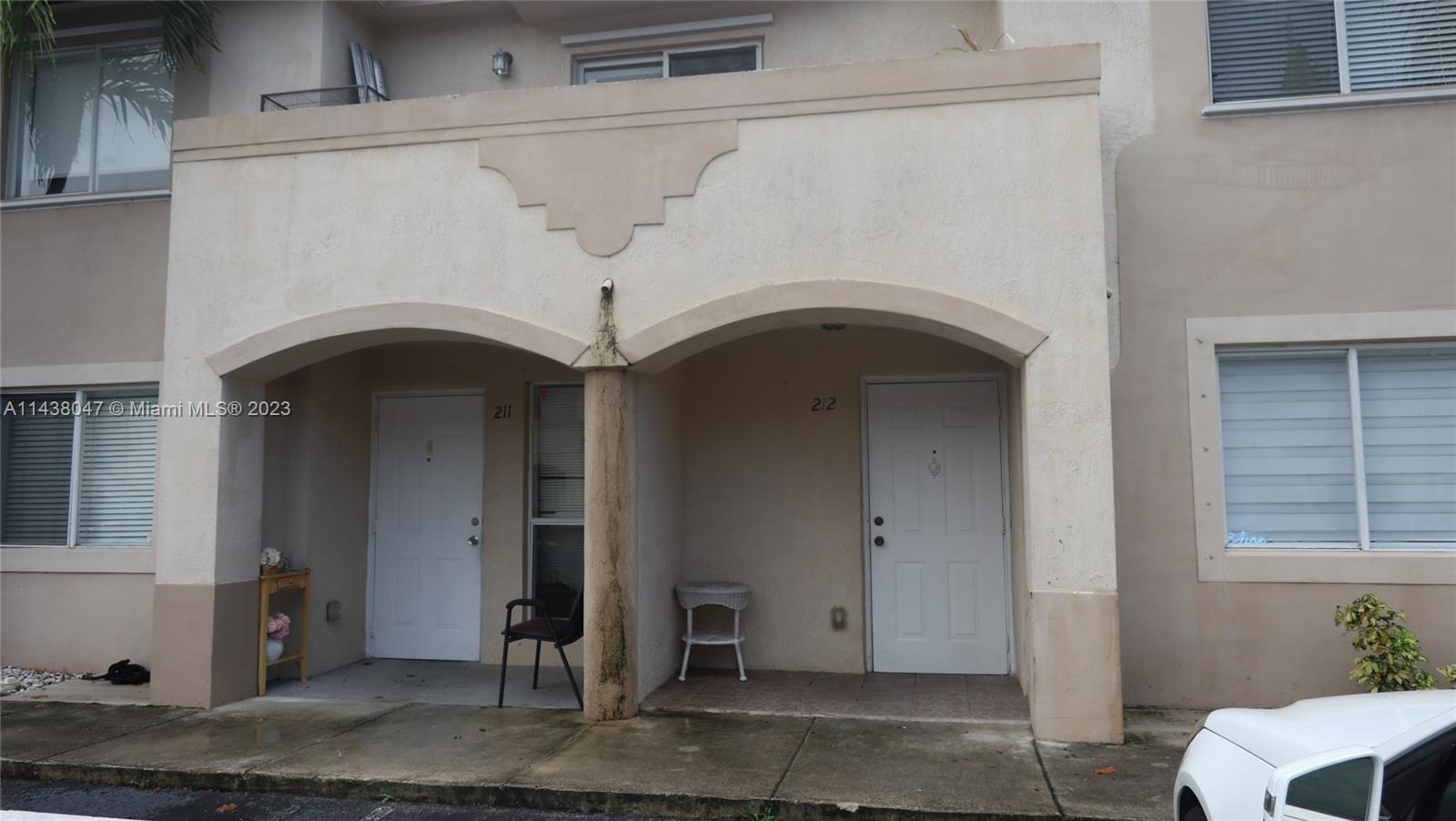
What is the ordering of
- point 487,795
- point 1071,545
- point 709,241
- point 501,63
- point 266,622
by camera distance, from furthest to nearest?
1. point 501,63
2. point 266,622
3. point 709,241
4. point 1071,545
5. point 487,795

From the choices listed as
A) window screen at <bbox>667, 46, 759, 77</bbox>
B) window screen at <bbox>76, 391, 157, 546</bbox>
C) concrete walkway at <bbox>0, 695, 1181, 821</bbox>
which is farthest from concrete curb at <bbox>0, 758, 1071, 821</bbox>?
window screen at <bbox>667, 46, 759, 77</bbox>

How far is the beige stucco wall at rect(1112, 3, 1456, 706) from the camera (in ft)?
21.3

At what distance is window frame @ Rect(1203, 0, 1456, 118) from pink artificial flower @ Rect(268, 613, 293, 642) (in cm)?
790

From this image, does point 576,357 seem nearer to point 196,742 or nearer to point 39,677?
point 196,742

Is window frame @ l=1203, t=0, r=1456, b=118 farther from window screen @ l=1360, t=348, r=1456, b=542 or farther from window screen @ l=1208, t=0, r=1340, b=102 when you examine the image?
window screen @ l=1360, t=348, r=1456, b=542

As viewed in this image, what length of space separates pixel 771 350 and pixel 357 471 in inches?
151

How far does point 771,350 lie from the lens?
26.5ft

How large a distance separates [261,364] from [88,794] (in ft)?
9.74

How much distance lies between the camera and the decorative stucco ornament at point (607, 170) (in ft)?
21.1

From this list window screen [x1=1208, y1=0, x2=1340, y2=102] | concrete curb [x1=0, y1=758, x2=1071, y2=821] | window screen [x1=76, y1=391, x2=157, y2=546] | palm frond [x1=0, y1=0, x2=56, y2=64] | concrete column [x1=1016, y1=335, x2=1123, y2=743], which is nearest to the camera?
concrete curb [x1=0, y1=758, x2=1071, y2=821]

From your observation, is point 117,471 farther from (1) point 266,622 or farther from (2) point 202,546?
(1) point 266,622

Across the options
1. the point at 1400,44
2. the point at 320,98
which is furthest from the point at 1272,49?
the point at 320,98

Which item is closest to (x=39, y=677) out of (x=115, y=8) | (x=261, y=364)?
(x=261, y=364)

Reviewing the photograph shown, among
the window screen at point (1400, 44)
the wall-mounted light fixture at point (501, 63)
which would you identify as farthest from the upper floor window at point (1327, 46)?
the wall-mounted light fixture at point (501, 63)
